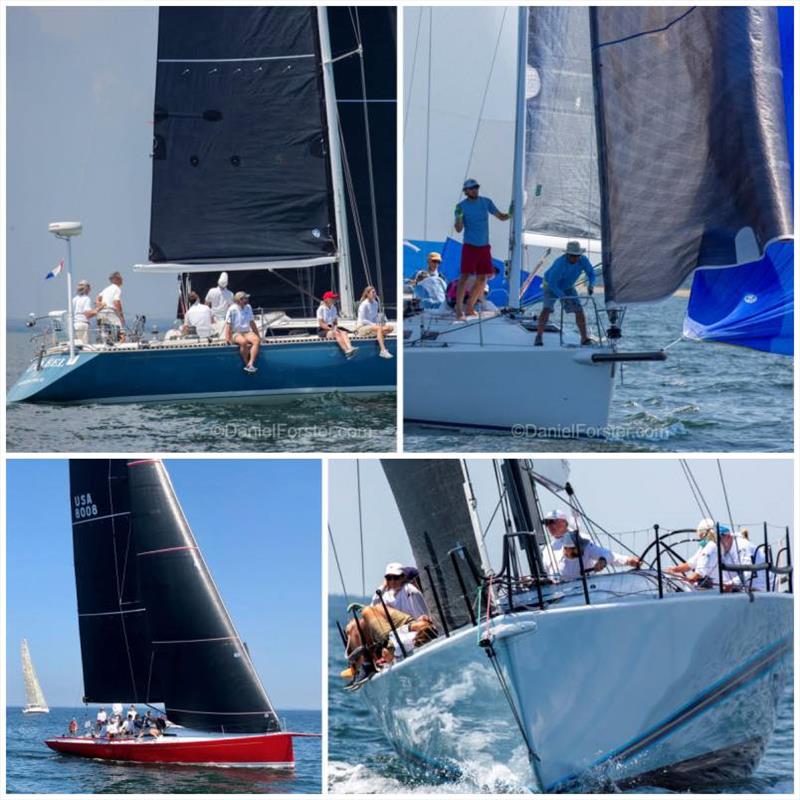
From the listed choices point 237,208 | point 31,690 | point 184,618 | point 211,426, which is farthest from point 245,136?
point 31,690

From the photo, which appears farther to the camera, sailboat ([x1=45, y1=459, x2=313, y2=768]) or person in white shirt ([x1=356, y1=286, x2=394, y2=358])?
person in white shirt ([x1=356, y1=286, x2=394, y2=358])

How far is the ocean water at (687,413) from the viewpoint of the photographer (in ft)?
42.1

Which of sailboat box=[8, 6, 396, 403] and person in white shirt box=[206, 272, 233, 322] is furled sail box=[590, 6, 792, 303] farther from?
person in white shirt box=[206, 272, 233, 322]

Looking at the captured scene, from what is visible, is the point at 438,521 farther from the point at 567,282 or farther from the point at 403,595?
the point at 567,282

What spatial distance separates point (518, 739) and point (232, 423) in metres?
6.42

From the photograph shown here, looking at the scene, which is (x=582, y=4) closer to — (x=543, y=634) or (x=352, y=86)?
(x=352, y=86)

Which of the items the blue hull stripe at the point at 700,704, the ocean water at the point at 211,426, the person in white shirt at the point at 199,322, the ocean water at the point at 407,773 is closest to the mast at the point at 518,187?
the ocean water at the point at 211,426

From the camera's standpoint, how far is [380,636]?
10.2 metres

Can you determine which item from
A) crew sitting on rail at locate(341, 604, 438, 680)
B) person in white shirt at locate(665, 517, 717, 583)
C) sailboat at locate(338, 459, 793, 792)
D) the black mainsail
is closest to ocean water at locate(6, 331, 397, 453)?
the black mainsail

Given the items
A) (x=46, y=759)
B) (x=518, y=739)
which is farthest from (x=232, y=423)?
(x=518, y=739)

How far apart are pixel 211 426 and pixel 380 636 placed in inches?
189

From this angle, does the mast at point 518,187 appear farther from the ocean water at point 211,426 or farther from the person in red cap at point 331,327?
the person in red cap at point 331,327

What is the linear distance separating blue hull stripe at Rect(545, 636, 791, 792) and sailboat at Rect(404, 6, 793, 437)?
2993mm

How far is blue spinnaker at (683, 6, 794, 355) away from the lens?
38.9ft
